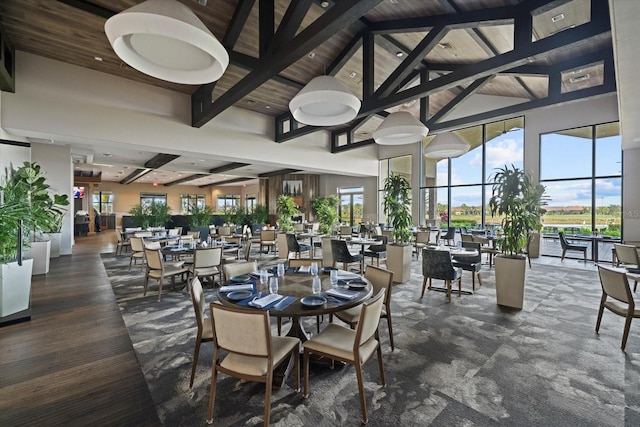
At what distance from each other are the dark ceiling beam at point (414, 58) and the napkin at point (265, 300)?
17.5ft

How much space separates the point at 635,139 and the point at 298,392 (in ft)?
29.6

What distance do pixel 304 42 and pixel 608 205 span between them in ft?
31.3

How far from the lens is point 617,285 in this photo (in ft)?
10.2

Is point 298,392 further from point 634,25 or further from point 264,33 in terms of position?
point 264,33

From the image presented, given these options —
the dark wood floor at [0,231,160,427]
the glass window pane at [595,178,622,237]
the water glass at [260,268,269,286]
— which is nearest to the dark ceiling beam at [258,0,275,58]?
the water glass at [260,268,269,286]

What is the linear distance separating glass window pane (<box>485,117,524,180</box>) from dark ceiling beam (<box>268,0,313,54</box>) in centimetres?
785

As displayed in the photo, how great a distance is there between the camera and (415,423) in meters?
2.00

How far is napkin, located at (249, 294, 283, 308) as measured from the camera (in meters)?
2.14

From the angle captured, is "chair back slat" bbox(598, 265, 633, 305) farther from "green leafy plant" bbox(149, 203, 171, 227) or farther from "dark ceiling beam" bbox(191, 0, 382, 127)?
"green leafy plant" bbox(149, 203, 171, 227)

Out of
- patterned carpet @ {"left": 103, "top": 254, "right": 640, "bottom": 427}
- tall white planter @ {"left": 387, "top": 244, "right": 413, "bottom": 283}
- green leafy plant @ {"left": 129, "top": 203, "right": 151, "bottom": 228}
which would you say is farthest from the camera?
green leafy plant @ {"left": 129, "top": 203, "right": 151, "bottom": 228}

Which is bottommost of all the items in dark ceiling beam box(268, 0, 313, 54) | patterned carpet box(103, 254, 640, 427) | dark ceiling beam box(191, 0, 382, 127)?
patterned carpet box(103, 254, 640, 427)

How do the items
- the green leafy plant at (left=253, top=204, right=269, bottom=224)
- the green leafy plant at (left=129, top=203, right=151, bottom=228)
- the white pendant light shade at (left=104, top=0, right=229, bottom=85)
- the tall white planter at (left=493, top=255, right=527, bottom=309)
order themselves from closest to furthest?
the white pendant light shade at (left=104, top=0, right=229, bottom=85) < the tall white planter at (left=493, top=255, right=527, bottom=309) < the green leafy plant at (left=129, top=203, right=151, bottom=228) < the green leafy plant at (left=253, top=204, right=269, bottom=224)

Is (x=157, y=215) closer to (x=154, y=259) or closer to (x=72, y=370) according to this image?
(x=154, y=259)

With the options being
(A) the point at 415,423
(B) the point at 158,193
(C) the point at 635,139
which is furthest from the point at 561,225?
(B) the point at 158,193
